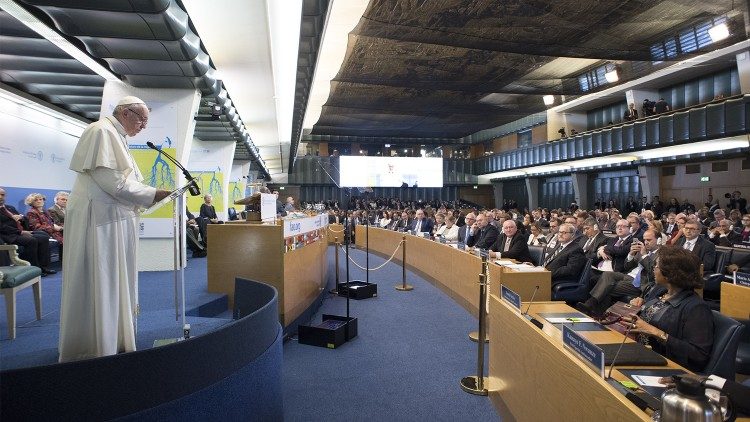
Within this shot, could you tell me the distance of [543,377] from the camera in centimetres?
205

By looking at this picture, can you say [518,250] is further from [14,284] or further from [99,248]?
[14,284]

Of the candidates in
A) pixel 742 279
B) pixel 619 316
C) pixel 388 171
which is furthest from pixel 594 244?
pixel 388 171

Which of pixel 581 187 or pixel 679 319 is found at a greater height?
pixel 581 187

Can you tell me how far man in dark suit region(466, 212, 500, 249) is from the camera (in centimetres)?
711

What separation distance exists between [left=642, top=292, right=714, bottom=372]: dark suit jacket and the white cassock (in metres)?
2.91

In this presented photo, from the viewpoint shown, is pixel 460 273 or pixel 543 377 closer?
pixel 543 377

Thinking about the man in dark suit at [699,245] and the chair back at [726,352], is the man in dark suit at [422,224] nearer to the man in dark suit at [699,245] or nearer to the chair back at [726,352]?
the man in dark suit at [699,245]

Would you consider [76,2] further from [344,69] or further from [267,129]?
[267,129]

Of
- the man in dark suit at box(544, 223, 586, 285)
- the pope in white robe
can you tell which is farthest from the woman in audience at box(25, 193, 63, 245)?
the man in dark suit at box(544, 223, 586, 285)

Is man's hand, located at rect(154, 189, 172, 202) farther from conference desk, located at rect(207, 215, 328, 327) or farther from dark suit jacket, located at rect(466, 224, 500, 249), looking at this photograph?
dark suit jacket, located at rect(466, 224, 500, 249)

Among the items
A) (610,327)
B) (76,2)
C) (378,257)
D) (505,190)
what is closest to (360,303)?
(610,327)

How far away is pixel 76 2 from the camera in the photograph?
3289 mm

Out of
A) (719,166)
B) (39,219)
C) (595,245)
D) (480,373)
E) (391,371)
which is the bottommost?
(391,371)

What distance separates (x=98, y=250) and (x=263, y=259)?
8.25ft
